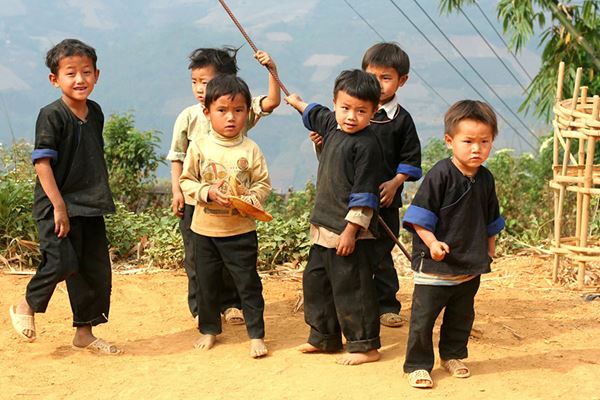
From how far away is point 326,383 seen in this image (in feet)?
14.1

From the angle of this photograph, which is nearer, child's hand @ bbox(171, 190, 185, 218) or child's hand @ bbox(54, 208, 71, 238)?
child's hand @ bbox(54, 208, 71, 238)

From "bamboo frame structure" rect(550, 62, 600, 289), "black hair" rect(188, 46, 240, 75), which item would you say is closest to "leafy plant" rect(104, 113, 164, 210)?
"black hair" rect(188, 46, 240, 75)

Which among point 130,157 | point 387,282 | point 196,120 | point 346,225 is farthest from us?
point 130,157

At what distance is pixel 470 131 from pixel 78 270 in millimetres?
2306

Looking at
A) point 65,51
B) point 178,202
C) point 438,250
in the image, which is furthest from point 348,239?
point 65,51

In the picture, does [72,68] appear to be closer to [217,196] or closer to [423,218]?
[217,196]

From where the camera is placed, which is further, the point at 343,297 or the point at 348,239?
the point at 343,297

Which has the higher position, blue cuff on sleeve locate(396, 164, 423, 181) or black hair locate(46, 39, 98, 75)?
black hair locate(46, 39, 98, 75)

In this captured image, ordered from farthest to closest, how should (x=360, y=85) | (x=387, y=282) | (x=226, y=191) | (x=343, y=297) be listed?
1. (x=387, y=282)
2. (x=226, y=191)
3. (x=343, y=297)
4. (x=360, y=85)

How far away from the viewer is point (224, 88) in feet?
15.0

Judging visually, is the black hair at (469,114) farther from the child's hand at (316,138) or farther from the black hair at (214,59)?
the black hair at (214,59)

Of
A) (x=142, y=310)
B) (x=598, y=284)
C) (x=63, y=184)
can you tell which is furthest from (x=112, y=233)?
(x=598, y=284)

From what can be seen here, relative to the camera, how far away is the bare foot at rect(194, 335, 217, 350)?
4.91 m

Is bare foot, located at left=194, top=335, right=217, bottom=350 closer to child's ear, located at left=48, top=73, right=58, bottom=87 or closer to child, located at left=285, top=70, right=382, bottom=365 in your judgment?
child, located at left=285, top=70, right=382, bottom=365
